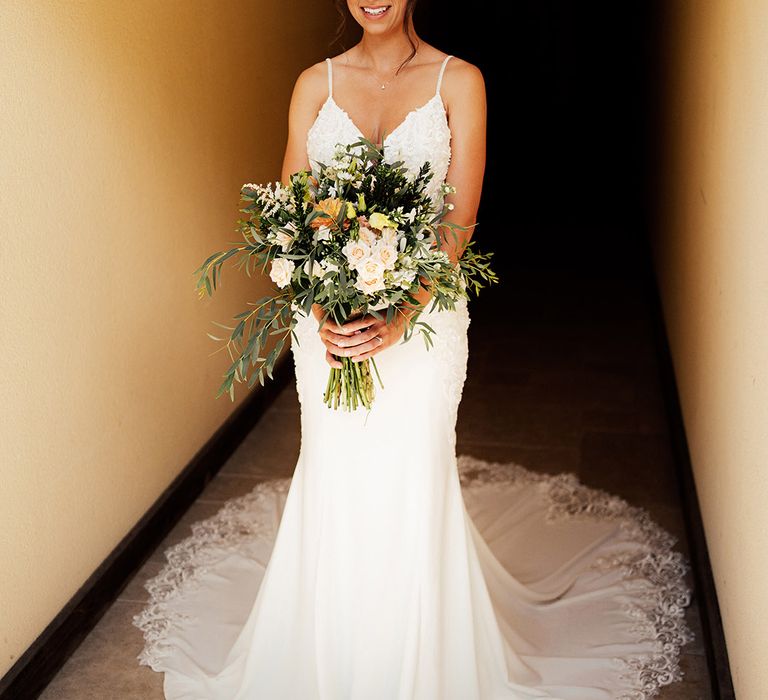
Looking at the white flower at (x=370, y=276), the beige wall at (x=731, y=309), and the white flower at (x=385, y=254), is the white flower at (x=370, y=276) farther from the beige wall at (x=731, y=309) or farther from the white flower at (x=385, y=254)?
the beige wall at (x=731, y=309)

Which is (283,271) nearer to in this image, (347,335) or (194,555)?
(347,335)

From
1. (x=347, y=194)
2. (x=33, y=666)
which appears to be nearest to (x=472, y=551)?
(x=347, y=194)

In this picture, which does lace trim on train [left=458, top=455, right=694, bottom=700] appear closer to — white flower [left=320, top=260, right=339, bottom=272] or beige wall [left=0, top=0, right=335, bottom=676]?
beige wall [left=0, top=0, right=335, bottom=676]

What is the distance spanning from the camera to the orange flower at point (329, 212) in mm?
2215

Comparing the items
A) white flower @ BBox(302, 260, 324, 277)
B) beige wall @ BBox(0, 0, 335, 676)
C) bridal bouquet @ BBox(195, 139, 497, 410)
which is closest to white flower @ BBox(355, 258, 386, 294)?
bridal bouquet @ BBox(195, 139, 497, 410)

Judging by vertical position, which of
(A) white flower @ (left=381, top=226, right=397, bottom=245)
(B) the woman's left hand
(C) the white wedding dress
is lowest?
(C) the white wedding dress

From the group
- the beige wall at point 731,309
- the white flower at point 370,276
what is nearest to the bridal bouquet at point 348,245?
the white flower at point 370,276

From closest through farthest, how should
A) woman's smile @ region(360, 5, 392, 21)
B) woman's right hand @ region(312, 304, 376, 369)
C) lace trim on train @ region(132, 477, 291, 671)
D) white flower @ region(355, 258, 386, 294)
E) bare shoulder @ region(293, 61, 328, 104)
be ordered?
1. white flower @ region(355, 258, 386, 294)
2. woman's right hand @ region(312, 304, 376, 369)
3. woman's smile @ region(360, 5, 392, 21)
4. bare shoulder @ region(293, 61, 328, 104)
5. lace trim on train @ region(132, 477, 291, 671)

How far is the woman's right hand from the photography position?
2354 millimetres

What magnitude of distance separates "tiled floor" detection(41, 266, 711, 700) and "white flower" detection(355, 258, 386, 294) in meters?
1.62

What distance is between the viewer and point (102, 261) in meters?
3.38

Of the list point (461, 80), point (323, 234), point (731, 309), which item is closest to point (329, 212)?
point (323, 234)

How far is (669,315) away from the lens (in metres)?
5.41

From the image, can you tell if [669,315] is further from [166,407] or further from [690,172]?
[166,407]
